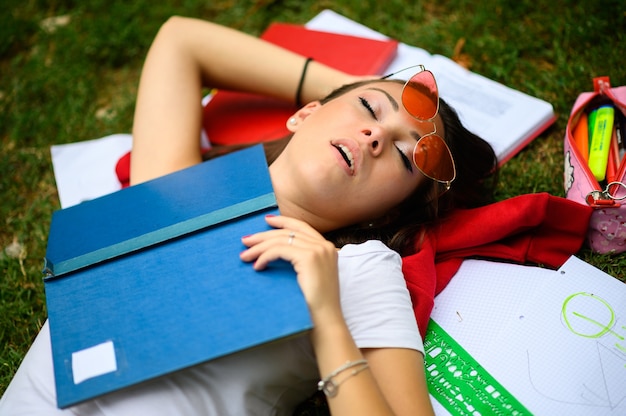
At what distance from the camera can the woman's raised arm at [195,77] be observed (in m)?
2.37

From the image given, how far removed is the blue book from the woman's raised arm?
17.8 inches

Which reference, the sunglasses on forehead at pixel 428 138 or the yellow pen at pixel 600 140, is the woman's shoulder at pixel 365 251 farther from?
the yellow pen at pixel 600 140

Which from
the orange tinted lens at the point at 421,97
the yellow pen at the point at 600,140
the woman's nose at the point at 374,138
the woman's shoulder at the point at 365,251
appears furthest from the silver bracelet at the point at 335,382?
the yellow pen at the point at 600,140

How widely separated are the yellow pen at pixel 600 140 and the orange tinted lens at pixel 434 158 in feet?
2.06

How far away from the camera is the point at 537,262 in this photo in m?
2.16

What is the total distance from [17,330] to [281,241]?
54.6 inches

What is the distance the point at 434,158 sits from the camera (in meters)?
1.95

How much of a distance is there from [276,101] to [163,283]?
1433mm

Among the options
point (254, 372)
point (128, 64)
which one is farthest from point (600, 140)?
point (128, 64)

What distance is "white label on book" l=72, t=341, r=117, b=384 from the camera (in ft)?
4.93

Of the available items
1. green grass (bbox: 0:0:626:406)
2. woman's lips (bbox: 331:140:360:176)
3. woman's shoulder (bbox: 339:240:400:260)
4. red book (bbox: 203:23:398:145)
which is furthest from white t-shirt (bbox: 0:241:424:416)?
red book (bbox: 203:23:398:145)

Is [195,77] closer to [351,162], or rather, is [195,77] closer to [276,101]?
[276,101]

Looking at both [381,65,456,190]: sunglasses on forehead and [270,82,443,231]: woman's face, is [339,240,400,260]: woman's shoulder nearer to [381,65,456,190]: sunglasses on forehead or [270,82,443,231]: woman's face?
[270,82,443,231]: woman's face

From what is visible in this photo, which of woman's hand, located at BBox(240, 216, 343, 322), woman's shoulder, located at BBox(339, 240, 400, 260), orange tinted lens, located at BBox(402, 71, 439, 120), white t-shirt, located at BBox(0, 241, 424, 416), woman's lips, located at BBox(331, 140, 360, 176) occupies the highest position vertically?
orange tinted lens, located at BBox(402, 71, 439, 120)
